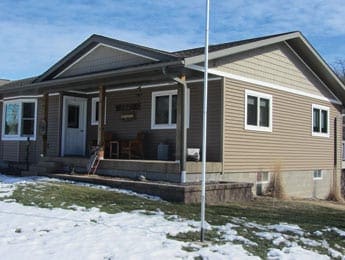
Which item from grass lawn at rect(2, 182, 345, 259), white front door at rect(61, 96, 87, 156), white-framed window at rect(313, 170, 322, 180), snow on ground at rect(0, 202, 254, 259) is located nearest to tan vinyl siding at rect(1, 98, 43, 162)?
white front door at rect(61, 96, 87, 156)

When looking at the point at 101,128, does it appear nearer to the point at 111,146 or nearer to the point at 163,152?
the point at 163,152

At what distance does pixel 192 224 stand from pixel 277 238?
1.52 m

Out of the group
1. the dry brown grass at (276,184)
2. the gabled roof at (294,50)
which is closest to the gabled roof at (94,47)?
the gabled roof at (294,50)

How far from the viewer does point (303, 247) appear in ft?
25.5

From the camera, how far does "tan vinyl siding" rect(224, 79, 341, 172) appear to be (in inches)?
607

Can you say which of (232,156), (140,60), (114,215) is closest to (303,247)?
(114,215)

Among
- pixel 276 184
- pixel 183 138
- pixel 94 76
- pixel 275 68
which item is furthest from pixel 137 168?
pixel 275 68

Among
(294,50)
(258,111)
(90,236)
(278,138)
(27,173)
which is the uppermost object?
(294,50)

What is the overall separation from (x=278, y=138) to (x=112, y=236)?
11341 millimetres

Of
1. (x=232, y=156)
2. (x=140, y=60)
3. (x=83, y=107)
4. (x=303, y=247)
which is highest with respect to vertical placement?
(x=140, y=60)

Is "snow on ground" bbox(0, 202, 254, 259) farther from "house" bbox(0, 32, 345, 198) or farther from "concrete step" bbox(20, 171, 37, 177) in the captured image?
"concrete step" bbox(20, 171, 37, 177)

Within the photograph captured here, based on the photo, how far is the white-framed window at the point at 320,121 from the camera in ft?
66.7

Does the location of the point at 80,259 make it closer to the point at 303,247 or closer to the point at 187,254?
the point at 187,254

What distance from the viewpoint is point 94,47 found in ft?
57.7
